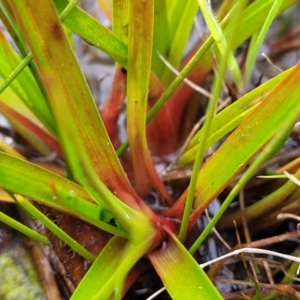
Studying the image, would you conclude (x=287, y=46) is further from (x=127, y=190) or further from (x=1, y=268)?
(x=1, y=268)

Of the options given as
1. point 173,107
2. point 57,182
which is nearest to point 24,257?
point 57,182

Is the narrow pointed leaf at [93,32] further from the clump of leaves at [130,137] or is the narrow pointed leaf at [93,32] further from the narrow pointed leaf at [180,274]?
the narrow pointed leaf at [180,274]

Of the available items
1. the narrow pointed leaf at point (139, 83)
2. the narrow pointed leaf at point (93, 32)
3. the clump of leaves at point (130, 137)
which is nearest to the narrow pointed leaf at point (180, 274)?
the clump of leaves at point (130, 137)

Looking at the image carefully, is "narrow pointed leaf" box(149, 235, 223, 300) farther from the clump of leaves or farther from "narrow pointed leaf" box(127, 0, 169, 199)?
"narrow pointed leaf" box(127, 0, 169, 199)

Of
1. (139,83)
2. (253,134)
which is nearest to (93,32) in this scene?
(139,83)

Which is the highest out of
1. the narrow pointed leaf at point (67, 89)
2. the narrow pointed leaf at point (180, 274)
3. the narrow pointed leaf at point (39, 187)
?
the narrow pointed leaf at point (67, 89)

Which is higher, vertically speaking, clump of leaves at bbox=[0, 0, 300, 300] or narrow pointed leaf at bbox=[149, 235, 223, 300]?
clump of leaves at bbox=[0, 0, 300, 300]

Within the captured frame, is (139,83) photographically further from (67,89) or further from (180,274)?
(180,274)

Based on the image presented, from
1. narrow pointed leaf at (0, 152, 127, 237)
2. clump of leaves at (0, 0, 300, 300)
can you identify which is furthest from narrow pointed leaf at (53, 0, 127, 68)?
narrow pointed leaf at (0, 152, 127, 237)
